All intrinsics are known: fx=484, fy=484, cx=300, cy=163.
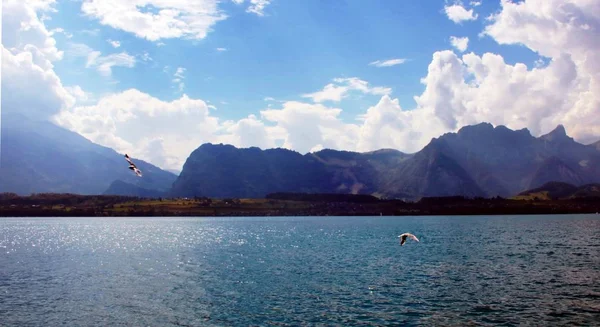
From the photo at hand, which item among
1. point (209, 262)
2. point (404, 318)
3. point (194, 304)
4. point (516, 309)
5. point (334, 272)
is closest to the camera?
point (404, 318)

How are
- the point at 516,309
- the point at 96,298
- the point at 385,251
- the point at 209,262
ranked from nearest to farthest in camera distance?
the point at 516,309 < the point at 96,298 < the point at 209,262 < the point at 385,251

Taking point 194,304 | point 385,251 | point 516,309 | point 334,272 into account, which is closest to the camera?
point 516,309

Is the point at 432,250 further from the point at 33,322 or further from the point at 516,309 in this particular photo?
the point at 33,322

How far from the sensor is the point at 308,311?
192 ft

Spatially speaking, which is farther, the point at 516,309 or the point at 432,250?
the point at 432,250

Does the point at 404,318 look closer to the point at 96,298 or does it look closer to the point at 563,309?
the point at 563,309

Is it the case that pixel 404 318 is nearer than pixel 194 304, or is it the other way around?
pixel 404 318

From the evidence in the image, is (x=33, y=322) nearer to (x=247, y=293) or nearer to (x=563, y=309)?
(x=247, y=293)

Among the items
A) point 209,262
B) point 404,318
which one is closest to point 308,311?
point 404,318

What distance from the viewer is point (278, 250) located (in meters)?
142

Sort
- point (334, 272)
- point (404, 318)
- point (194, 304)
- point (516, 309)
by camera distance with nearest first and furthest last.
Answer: point (404, 318), point (516, 309), point (194, 304), point (334, 272)

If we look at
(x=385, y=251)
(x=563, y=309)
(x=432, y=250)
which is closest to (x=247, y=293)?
(x=563, y=309)

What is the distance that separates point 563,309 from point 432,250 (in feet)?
257

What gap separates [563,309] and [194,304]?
45.6 m
